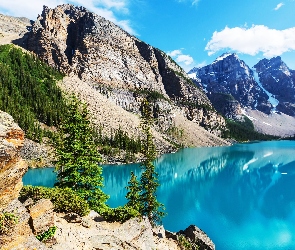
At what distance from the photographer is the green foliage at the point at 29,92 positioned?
413 ft

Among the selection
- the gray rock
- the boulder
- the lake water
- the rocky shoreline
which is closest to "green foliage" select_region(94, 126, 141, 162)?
the lake water

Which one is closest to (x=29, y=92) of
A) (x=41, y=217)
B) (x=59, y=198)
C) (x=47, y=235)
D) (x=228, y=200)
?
(x=228, y=200)

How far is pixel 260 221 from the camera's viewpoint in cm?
5144

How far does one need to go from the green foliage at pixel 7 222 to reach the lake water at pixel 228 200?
31843mm

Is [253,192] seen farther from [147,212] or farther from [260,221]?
[147,212]

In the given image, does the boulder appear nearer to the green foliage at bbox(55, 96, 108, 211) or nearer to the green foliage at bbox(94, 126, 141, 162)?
the green foliage at bbox(55, 96, 108, 211)

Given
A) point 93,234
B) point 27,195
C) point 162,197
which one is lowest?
point 162,197

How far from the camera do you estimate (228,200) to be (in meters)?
65.1

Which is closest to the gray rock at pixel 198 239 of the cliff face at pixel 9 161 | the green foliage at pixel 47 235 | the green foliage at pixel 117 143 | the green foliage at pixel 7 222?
the green foliage at pixel 47 235

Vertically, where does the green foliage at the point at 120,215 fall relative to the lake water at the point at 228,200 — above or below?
above

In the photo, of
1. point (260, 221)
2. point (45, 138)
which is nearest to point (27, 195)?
point (260, 221)

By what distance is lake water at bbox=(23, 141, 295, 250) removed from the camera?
43938 millimetres

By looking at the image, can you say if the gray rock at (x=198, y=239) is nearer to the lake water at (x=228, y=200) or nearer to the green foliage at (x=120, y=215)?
the lake water at (x=228, y=200)

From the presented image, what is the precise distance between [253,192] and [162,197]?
89.4ft
